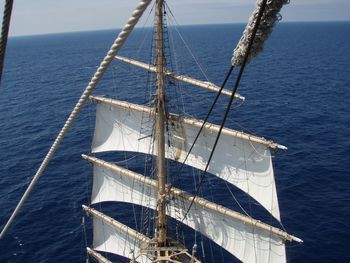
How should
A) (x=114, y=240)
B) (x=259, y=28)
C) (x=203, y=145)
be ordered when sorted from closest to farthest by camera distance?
(x=259, y=28)
(x=203, y=145)
(x=114, y=240)

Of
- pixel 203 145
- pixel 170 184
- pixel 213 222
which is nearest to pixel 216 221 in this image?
pixel 213 222

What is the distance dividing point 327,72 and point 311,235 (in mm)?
81600

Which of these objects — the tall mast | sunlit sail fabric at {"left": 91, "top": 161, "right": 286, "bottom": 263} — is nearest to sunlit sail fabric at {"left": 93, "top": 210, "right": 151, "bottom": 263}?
sunlit sail fabric at {"left": 91, "top": 161, "right": 286, "bottom": 263}

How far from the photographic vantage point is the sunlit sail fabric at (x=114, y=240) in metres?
30.1

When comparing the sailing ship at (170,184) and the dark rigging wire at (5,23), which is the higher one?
the dark rigging wire at (5,23)

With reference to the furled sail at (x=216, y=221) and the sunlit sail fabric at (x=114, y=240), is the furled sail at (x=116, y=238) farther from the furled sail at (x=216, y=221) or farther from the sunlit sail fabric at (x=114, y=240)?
the furled sail at (x=216, y=221)

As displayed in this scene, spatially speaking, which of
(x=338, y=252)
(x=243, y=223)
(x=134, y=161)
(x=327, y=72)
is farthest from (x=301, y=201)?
(x=327, y=72)

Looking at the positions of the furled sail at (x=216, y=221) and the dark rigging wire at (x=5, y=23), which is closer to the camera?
the dark rigging wire at (x=5, y=23)

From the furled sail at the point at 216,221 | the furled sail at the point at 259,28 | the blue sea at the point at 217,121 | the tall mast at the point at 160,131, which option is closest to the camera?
the furled sail at the point at 259,28

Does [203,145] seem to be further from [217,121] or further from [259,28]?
[217,121]

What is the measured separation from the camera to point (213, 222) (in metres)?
27.6

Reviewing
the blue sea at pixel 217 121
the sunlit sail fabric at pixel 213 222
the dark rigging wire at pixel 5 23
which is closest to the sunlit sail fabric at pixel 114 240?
the sunlit sail fabric at pixel 213 222

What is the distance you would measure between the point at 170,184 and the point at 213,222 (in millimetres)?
4762

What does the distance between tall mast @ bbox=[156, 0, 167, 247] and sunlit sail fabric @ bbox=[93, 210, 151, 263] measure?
4.40 meters
